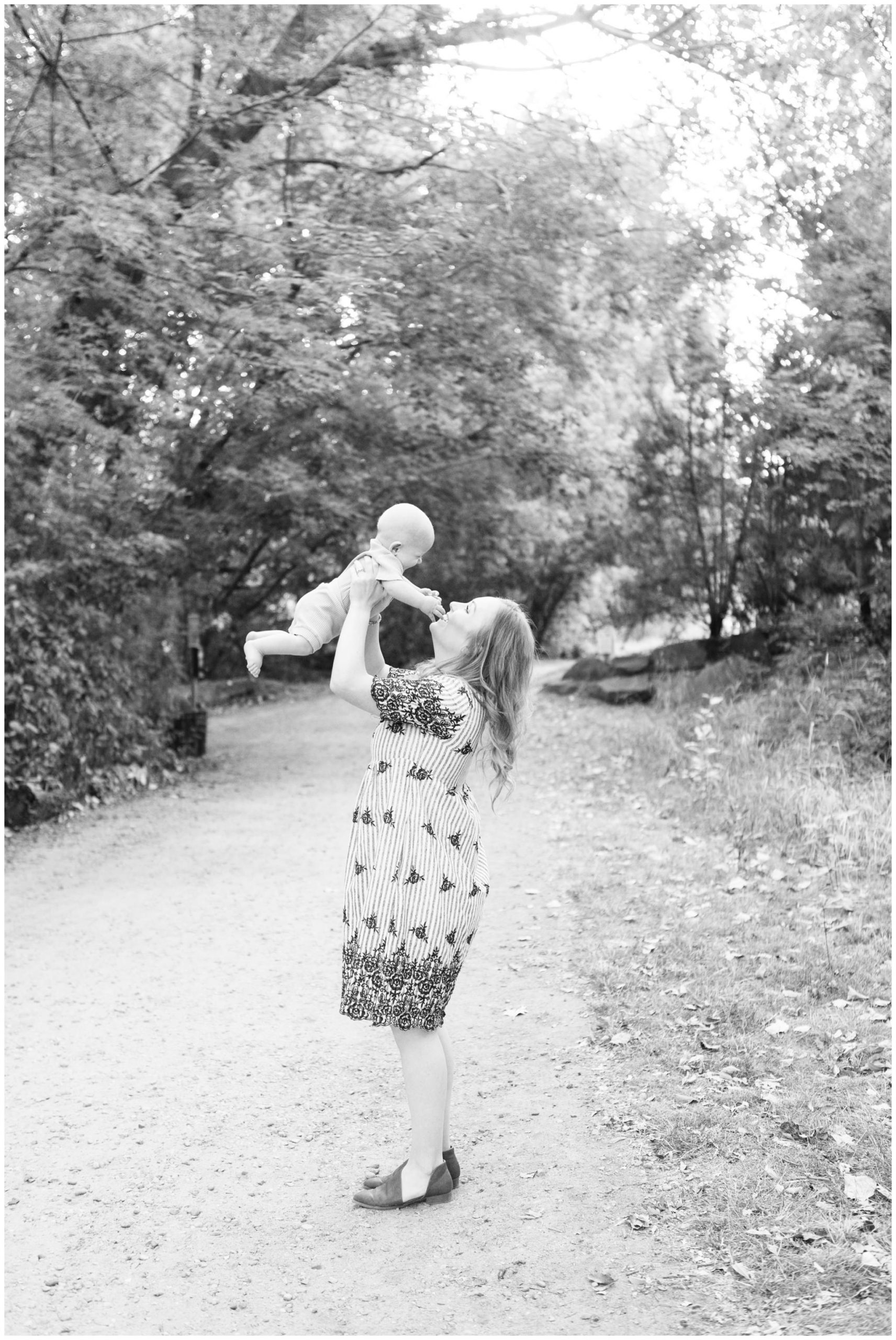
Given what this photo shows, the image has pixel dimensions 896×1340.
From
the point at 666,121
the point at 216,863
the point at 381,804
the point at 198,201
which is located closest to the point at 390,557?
the point at 381,804

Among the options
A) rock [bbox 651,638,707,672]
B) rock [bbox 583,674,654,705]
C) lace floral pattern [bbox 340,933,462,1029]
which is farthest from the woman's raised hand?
rock [bbox 651,638,707,672]

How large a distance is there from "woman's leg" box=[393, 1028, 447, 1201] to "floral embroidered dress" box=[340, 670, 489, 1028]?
6 centimetres

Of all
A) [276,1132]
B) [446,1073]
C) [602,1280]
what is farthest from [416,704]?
[276,1132]

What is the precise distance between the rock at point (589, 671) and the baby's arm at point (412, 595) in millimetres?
15040

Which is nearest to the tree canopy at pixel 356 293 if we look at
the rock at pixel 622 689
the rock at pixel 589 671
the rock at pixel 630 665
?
the rock at pixel 622 689

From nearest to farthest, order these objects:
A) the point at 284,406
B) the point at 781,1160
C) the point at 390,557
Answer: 1. the point at 390,557
2. the point at 781,1160
3. the point at 284,406

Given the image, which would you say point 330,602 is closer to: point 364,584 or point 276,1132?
point 364,584

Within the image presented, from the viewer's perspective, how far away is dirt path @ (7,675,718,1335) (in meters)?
3.15

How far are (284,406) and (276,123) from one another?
282 centimetres

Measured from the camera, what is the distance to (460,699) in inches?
137

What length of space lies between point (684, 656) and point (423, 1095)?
13.8 m

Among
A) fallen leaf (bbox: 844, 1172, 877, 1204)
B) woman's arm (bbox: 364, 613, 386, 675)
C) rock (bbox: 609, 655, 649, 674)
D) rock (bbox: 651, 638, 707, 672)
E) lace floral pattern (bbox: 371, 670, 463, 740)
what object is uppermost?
woman's arm (bbox: 364, 613, 386, 675)

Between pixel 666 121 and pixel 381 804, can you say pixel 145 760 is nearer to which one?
pixel 666 121

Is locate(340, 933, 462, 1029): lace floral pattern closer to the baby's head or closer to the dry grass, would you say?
the dry grass
